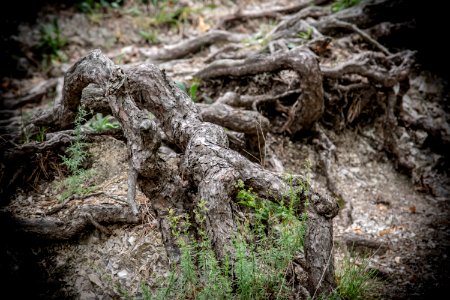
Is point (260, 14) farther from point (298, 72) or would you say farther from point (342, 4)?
point (298, 72)

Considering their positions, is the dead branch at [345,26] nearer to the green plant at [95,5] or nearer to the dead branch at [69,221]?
the green plant at [95,5]

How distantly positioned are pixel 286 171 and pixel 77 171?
2326mm

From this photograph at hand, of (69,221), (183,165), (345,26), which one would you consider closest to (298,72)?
(345,26)

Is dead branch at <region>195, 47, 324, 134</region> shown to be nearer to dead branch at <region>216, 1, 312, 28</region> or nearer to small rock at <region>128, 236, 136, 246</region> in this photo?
dead branch at <region>216, 1, 312, 28</region>

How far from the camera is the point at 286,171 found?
14.4 feet

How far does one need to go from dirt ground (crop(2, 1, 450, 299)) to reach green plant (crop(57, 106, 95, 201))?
0.11 m

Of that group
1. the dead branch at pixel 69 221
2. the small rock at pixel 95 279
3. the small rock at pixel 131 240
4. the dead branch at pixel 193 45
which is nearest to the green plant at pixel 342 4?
the dead branch at pixel 193 45

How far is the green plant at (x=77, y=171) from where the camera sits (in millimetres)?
3334

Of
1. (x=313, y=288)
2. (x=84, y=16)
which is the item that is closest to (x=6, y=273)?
(x=313, y=288)

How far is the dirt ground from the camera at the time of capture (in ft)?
9.42

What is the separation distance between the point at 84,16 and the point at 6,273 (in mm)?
5813

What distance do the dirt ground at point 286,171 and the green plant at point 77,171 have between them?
11 cm

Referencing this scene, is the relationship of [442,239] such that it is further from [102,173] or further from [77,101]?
[77,101]

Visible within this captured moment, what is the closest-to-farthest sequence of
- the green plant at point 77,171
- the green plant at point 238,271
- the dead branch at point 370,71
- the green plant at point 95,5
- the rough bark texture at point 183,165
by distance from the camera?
the green plant at point 238,271 → the rough bark texture at point 183,165 → the green plant at point 77,171 → the dead branch at point 370,71 → the green plant at point 95,5
